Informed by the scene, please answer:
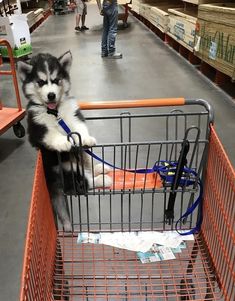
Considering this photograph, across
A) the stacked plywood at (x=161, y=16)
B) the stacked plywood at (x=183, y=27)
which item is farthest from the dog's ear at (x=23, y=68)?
the stacked plywood at (x=161, y=16)

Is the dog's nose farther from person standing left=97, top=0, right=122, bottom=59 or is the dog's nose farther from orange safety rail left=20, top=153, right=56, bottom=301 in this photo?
person standing left=97, top=0, right=122, bottom=59

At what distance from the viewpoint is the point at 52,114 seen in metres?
1.74

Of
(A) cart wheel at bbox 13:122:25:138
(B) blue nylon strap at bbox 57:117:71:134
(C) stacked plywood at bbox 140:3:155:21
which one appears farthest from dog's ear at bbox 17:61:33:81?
(C) stacked plywood at bbox 140:3:155:21

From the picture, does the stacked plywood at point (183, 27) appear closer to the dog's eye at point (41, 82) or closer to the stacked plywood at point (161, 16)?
the stacked plywood at point (161, 16)

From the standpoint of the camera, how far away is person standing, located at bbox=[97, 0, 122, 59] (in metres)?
6.61

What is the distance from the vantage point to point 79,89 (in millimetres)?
5066

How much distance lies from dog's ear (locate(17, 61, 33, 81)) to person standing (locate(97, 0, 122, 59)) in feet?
17.5

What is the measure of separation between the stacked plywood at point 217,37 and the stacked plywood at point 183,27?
42 centimetres

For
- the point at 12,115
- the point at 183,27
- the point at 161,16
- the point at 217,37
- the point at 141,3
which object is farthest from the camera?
the point at 141,3

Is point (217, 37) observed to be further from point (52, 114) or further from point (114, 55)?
point (52, 114)

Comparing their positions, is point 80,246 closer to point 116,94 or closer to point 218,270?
point 218,270

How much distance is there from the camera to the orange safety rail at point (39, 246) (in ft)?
2.93

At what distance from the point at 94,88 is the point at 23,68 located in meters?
3.42

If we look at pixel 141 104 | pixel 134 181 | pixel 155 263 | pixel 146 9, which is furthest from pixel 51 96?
pixel 146 9
